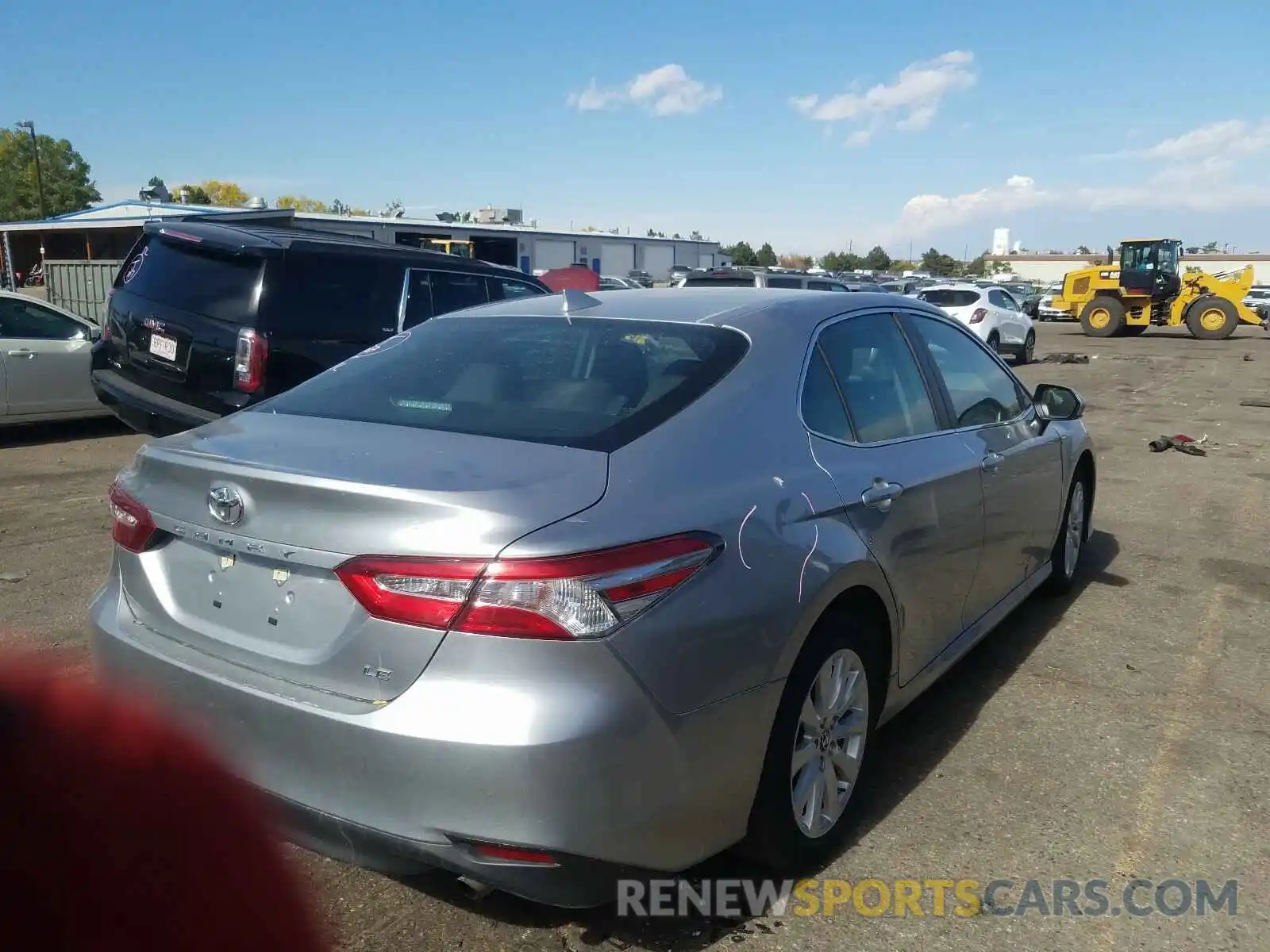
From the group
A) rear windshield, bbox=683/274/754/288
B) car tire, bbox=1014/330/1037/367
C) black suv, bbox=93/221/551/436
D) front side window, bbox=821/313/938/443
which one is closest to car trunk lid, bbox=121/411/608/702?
front side window, bbox=821/313/938/443

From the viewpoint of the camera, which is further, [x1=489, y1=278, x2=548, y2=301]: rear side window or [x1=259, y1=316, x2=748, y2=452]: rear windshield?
[x1=489, y1=278, x2=548, y2=301]: rear side window

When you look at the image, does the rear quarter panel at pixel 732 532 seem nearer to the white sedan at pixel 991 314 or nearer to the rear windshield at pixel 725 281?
the rear windshield at pixel 725 281

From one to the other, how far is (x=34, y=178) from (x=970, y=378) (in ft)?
304

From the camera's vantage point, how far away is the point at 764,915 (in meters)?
2.76

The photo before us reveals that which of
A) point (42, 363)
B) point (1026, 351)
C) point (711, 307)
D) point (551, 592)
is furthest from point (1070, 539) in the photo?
point (1026, 351)

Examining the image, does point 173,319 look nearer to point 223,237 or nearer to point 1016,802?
point 223,237

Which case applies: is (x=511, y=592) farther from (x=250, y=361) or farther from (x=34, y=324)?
(x=34, y=324)

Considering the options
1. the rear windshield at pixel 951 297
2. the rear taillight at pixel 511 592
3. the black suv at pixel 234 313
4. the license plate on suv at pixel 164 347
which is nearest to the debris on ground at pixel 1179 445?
the black suv at pixel 234 313

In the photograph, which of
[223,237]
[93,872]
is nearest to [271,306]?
[223,237]

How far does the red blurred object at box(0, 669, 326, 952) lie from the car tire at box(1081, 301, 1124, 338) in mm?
32652

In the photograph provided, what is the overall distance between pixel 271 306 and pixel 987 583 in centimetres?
497

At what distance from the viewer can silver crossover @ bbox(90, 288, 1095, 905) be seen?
85.7 inches

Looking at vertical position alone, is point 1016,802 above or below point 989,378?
below

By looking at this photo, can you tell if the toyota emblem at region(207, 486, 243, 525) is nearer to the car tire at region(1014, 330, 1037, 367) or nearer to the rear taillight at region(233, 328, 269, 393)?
the rear taillight at region(233, 328, 269, 393)
